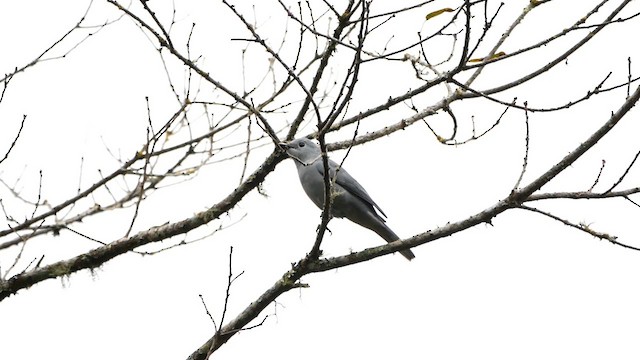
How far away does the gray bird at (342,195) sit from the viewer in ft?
20.4

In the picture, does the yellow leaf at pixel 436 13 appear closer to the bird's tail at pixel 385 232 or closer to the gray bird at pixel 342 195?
the gray bird at pixel 342 195

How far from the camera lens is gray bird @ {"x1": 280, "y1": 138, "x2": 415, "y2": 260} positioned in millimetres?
6227

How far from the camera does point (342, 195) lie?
635 cm

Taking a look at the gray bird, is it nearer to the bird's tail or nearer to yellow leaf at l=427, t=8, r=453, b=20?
the bird's tail

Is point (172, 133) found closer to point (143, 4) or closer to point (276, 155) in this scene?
point (143, 4)

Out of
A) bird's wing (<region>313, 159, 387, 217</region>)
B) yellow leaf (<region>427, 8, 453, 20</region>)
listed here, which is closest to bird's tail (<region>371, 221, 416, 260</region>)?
bird's wing (<region>313, 159, 387, 217</region>)

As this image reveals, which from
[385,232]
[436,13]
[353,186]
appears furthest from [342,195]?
[436,13]

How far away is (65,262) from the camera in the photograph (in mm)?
4453

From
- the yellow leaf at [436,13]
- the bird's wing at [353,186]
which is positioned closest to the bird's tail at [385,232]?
Result: the bird's wing at [353,186]

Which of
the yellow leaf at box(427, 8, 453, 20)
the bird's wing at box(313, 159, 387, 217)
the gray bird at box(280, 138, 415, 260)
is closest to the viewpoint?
the yellow leaf at box(427, 8, 453, 20)

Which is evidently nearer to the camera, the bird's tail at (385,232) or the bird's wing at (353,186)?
the bird's tail at (385,232)

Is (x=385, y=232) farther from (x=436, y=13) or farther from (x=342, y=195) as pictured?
(x=436, y=13)

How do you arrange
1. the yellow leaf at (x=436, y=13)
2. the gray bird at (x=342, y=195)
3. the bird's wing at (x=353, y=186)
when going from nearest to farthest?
the yellow leaf at (x=436, y=13) < the gray bird at (x=342, y=195) < the bird's wing at (x=353, y=186)

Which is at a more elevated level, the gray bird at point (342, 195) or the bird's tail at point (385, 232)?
the gray bird at point (342, 195)
